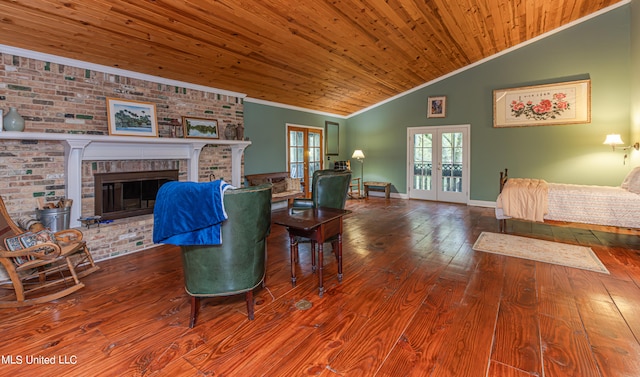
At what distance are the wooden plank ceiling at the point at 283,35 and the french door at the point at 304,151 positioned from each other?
0.94 m

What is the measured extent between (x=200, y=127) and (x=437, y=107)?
5.54 m

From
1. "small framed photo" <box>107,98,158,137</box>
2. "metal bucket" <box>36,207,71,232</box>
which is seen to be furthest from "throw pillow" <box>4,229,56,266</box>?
"small framed photo" <box>107,98,158,137</box>

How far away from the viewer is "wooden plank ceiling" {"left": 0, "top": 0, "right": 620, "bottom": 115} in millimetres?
2914

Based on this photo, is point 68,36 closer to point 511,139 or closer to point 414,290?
point 414,290

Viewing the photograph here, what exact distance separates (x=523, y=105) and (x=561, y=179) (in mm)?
1695

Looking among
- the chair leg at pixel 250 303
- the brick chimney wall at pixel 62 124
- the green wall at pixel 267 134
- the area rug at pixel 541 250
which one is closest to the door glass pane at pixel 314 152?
the green wall at pixel 267 134

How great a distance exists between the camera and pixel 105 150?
12.2 ft

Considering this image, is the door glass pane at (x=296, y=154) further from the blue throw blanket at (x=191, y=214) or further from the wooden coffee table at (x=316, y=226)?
the blue throw blanket at (x=191, y=214)

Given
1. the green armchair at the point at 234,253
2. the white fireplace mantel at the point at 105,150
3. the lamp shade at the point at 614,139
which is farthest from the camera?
the lamp shade at the point at 614,139

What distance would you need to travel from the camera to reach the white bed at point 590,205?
3738 millimetres

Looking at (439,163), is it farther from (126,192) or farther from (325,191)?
(126,192)

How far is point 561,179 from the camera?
607 cm

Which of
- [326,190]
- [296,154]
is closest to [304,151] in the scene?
[296,154]

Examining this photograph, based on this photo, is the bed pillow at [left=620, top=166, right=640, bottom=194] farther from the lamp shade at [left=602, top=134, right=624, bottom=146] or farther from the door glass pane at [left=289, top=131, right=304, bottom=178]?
the door glass pane at [left=289, top=131, right=304, bottom=178]
